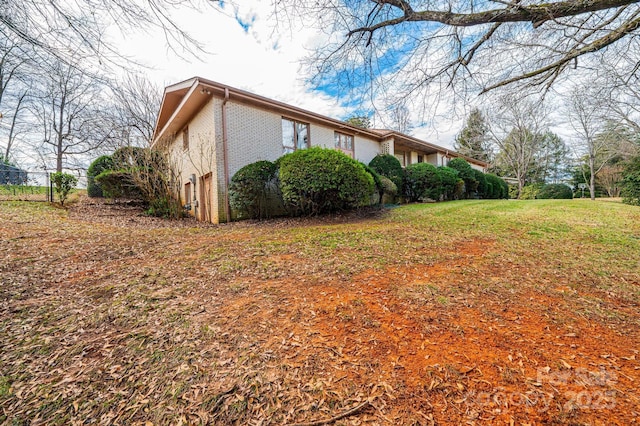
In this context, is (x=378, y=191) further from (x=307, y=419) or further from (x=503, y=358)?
(x=307, y=419)

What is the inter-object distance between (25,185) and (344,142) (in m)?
13.8

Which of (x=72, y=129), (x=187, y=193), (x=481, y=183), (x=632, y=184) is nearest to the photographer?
(x=632, y=184)

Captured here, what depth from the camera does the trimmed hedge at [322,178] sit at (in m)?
7.10

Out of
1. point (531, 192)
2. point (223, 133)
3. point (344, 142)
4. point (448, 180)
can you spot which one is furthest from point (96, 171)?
point (531, 192)

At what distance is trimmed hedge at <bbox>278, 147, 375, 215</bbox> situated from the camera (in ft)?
23.3

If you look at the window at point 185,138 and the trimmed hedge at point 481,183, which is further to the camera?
the trimmed hedge at point 481,183

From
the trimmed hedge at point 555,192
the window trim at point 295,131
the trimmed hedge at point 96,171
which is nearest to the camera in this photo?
the window trim at point 295,131

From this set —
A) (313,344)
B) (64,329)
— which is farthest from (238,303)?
(64,329)

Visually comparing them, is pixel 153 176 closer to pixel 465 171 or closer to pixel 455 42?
pixel 455 42

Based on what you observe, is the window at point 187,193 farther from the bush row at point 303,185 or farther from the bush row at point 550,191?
the bush row at point 550,191

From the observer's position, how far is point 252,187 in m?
7.79

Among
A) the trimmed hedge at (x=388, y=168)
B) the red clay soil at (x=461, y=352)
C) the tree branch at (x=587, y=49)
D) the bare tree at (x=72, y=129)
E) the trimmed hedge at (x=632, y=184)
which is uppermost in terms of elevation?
the bare tree at (x=72, y=129)

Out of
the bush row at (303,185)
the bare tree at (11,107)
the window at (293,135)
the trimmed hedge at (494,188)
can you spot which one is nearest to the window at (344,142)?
the window at (293,135)

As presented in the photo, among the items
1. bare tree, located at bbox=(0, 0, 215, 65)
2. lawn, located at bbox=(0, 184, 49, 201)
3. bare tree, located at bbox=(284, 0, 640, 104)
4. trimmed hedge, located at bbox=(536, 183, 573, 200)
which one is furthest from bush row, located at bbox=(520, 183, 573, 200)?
lawn, located at bbox=(0, 184, 49, 201)
